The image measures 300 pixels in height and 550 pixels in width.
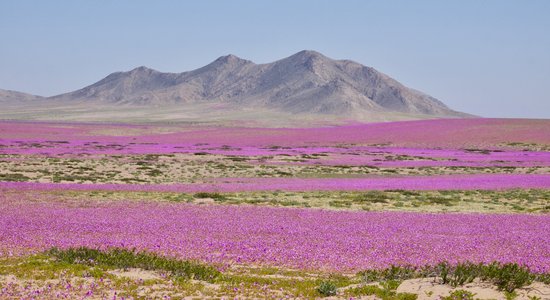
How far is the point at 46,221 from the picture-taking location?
21.1 metres

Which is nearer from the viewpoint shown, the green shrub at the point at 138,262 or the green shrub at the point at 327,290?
the green shrub at the point at 327,290

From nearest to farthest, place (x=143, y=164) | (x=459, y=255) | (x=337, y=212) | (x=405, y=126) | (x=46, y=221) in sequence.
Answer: (x=459, y=255), (x=46, y=221), (x=337, y=212), (x=143, y=164), (x=405, y=126)

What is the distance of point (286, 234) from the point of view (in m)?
19.7

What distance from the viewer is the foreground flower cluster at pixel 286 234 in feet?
52.9

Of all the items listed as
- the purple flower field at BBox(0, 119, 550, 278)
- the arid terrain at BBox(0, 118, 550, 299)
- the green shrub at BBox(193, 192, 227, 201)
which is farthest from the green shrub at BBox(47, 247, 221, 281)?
the green shrub at BBox(193, 192, 227, 201)

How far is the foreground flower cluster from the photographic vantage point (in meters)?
16.1

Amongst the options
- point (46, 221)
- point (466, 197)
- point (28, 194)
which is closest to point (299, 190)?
point (466, 197)

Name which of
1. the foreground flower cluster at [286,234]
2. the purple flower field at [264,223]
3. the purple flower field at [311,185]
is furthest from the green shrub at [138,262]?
the purple flower field at [311,185]

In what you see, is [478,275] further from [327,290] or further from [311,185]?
[311,185]

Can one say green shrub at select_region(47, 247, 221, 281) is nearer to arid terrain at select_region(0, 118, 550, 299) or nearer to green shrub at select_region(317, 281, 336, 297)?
arid terrain at select_region(0, 118, 550, 299)

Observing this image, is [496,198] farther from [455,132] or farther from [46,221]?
[455,132]

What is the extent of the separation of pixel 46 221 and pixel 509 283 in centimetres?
1723

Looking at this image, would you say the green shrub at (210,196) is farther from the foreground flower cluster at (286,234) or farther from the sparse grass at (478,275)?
the sparse grass at (478,275)

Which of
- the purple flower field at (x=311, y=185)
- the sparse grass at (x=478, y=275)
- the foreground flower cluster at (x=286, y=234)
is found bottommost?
the purple flower field at (x=311, y=185)
